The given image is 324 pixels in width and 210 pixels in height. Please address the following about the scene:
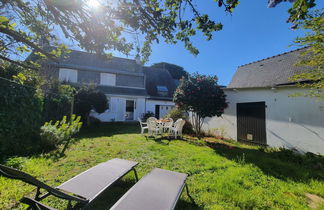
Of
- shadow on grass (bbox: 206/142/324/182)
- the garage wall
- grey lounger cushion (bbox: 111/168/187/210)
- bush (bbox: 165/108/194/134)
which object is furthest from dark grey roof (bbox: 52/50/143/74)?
grey lounger cushion (bbox: 111/168/187/210)

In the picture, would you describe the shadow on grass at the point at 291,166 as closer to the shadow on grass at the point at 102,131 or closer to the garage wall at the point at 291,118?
the garage wall at the point at 291,118

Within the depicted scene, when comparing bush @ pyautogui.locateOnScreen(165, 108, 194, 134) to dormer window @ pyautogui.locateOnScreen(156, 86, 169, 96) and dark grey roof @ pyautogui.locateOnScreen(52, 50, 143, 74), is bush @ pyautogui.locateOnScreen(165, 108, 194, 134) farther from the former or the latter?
dormer window @ pyautogui.locateOnScreen(156, 86, 169, 96)

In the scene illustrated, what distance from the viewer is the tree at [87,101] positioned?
966 centimetres

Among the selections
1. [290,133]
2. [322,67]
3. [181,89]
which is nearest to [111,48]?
[181,89]

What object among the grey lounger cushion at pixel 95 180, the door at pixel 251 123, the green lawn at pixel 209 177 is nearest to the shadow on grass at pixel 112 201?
the green lawn at pixel 209 177

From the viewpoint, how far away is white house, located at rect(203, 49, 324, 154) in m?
5.18

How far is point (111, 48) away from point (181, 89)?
184 inches

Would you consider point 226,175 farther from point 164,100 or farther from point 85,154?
point 164,100

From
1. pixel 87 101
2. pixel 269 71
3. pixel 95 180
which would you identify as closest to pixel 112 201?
pixel 95 180

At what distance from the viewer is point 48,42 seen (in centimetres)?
399

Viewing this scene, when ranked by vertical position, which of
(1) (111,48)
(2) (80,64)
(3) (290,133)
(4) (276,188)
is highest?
(2) (80,64)

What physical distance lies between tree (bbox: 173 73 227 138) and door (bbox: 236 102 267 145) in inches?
44.6

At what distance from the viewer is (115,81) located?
601 inches

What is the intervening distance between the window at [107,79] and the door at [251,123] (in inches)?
495
